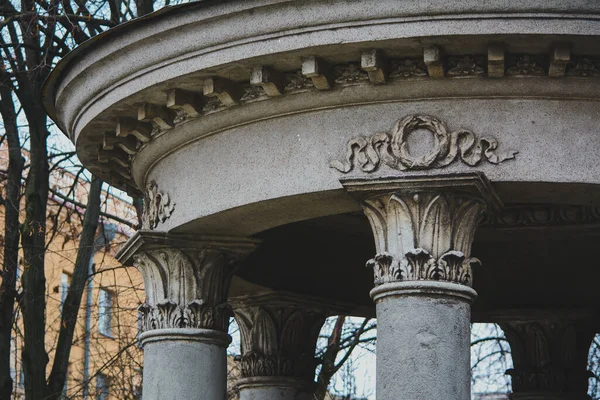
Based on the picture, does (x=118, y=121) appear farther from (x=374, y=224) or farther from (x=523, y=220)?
(x=523, y=220)

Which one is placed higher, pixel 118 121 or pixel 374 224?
pixel 118 121

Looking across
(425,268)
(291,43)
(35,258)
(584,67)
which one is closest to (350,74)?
(291,43)

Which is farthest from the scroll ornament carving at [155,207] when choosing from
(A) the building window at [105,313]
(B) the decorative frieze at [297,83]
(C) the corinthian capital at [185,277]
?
(A) the building window at [105,313]

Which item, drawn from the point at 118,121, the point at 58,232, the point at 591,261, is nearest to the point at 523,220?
the point at 591,261

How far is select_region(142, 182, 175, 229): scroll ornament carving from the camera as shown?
13555 millimetres

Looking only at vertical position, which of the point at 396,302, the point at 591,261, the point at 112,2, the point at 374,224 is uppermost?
the point at 112,2

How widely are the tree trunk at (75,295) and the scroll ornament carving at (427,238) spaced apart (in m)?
9.57

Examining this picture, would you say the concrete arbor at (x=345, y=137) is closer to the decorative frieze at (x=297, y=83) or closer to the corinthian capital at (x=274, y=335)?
the decorative frieze at (x=297, y=83)

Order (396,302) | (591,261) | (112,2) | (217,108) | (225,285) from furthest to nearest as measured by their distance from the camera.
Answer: (112,2), (591,261), (225,285), (217,108), (396,302)

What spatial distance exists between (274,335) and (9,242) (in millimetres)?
5129

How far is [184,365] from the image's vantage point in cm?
1331

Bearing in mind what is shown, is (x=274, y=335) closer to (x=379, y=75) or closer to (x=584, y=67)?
(x=379, y=75)

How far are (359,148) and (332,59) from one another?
34.0 inches

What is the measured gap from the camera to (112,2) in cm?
2117
